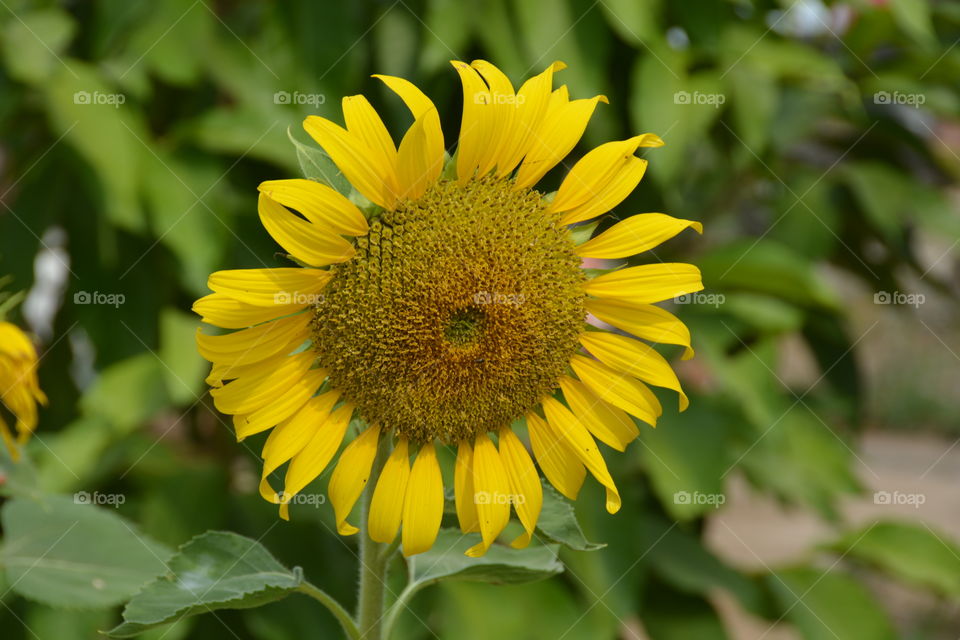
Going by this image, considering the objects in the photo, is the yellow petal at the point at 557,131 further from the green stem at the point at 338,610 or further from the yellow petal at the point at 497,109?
the green stem at the point at 338,610

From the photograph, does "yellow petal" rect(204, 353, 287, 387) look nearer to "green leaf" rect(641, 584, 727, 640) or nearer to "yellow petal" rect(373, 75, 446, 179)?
"yellow petal" rect(373, 75, 446, 179)

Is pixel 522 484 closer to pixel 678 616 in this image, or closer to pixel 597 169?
pixel 597 169

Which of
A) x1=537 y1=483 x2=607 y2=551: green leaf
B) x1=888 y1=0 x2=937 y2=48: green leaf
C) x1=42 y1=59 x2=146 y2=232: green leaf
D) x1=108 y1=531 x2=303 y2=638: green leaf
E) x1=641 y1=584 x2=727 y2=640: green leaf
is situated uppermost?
x1=888 y1=0 x2=937 y2=48: green leaf

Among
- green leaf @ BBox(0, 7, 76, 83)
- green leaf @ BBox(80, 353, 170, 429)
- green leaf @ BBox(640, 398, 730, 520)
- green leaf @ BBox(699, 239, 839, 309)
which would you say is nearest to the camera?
green leaf @ BBox(0, 7, 76, 83)

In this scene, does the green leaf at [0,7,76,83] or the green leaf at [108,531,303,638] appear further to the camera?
the green leaf at [0,7,76,83]

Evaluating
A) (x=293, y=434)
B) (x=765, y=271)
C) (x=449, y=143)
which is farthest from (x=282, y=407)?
(x=765, y=271)

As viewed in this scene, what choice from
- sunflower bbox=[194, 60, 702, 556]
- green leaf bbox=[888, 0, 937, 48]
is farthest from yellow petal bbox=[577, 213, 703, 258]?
green leaf bbox=[888, 0, 937, 48]
